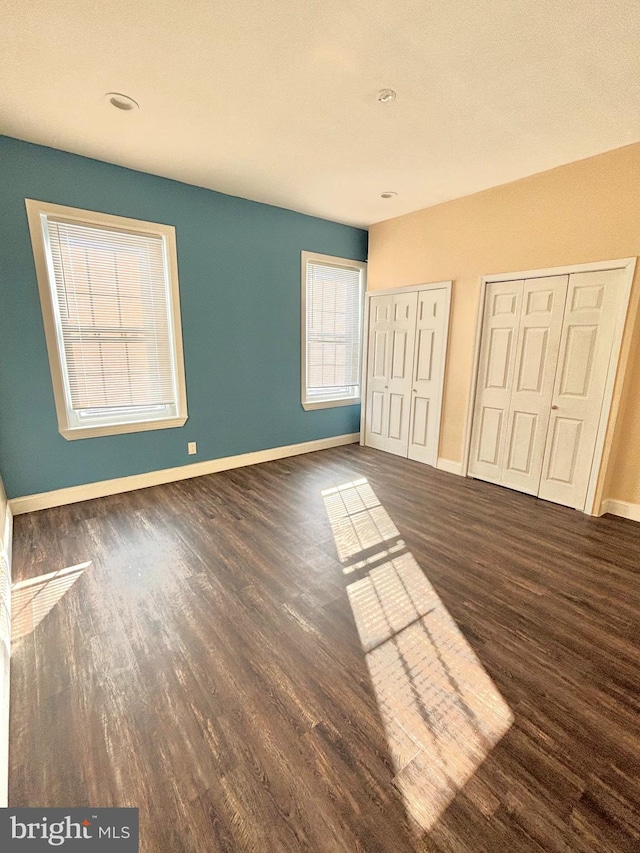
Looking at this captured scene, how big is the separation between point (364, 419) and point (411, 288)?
1.85m

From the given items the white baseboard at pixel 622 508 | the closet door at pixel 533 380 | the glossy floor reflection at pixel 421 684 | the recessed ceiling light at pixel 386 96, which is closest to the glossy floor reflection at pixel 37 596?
the glossy floor reflection at pixel 421 684

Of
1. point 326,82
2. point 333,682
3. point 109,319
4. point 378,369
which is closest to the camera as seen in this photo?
point 333,682

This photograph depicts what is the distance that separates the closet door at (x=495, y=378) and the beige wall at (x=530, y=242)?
0.46 feet

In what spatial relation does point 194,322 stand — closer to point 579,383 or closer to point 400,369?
point 400,369

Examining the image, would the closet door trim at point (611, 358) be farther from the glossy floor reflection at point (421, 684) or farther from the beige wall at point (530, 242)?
the glossy floor reflection at point (421, 684)

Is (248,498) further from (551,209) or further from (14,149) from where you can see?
(551,209)

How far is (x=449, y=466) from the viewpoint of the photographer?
432 cm

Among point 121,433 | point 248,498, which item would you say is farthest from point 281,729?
point 121,433

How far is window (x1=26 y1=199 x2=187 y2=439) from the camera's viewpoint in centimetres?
307

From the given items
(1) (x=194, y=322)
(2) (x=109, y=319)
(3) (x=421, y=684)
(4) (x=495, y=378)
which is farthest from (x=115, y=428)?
(4) (x=495, y=378)

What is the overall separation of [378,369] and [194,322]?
95.1 inches

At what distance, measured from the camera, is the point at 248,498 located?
3.55m

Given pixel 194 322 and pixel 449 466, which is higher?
pixel 194 322

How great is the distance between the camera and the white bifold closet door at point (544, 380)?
3139 millimetres
